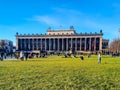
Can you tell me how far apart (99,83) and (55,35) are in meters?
184

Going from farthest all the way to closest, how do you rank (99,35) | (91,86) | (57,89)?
1. (99,35)
2. (91,86)
3. (57,89)

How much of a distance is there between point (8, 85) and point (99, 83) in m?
5.28

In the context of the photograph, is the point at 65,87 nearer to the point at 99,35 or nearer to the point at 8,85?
the point at 8,85

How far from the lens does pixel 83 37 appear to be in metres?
196

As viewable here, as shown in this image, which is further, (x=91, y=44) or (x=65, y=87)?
(x=91, y=44)

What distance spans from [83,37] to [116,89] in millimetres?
182775

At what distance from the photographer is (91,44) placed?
193 meters

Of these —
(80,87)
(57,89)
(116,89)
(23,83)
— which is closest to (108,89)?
(116,89)

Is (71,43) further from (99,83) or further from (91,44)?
(99,83)

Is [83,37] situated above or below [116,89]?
above

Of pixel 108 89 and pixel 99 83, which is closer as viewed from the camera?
pixel 108 89

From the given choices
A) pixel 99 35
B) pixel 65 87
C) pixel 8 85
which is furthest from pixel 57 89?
pixel 99 35

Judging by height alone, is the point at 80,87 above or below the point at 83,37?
below

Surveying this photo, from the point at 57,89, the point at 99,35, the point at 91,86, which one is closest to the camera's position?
the point at 57,89
